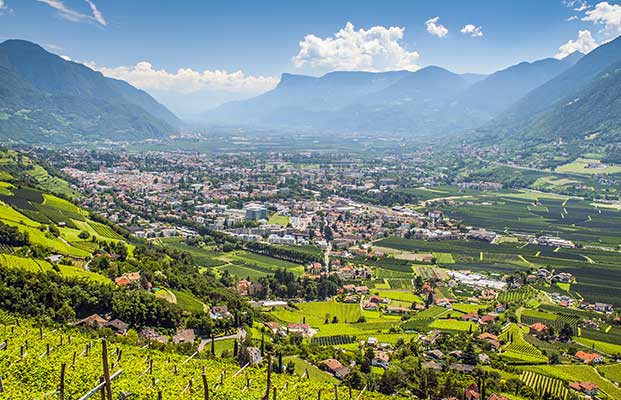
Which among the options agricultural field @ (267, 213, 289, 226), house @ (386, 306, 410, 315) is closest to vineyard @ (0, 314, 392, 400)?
house @ (386, 306, 410, 315)

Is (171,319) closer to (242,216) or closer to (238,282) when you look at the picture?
(238,282)

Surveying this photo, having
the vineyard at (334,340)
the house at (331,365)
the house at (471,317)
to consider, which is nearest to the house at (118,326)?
the house at (331,365)

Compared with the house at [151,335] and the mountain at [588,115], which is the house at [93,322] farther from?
the mountain at [588,115]

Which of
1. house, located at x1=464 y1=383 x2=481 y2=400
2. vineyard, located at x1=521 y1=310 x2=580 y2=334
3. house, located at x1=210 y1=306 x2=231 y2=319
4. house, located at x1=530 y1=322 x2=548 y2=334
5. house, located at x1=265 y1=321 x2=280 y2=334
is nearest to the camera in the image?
house, located at x1=464 y1=383 x2=481 y2=400

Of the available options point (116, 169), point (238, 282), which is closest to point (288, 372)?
point (238, 282)

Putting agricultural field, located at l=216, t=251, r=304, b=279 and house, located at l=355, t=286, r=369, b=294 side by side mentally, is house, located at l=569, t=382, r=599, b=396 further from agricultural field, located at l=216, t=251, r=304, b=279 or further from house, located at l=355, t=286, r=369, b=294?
agricultural field, located at l=216, t=251, r=304, b=279
